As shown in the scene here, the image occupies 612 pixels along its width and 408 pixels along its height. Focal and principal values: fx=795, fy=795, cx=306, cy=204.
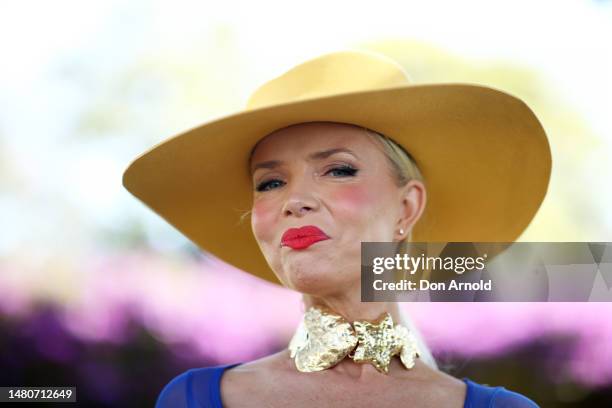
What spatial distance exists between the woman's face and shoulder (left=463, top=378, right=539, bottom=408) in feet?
1.58

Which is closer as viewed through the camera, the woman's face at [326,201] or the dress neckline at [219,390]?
the woman's face at [326,201]

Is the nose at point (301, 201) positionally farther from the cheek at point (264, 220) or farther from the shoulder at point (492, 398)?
the shoulder at point (492, 398)

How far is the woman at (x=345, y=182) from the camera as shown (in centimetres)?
212

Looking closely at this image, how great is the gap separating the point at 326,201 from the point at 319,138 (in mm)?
207

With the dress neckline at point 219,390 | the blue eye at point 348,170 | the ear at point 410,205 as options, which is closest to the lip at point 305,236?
the blue eye at point 348,170

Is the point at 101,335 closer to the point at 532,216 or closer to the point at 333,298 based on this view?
the point at 333,298

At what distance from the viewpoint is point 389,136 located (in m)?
2.33

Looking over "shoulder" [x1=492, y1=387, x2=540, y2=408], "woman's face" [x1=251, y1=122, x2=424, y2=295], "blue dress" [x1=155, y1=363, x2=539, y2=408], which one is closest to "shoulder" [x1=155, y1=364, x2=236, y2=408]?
"blue dress" [x1=155, y1=363, x2=539, y2=408]

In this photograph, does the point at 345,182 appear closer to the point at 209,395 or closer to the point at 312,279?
the point at 312,279

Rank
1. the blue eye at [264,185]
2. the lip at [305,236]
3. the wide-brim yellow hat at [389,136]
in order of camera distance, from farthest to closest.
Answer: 1. the blue eye at [264,185]
2. the wide-brim yellow hat at [389,136]
3. the lip at [305,236]

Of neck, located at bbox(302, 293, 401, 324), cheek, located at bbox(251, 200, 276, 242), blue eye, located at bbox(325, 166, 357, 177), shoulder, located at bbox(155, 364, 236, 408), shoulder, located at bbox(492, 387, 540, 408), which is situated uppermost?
blue eye, located at bbox(325, 166, 357, 177)

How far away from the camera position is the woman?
2117 millimetres

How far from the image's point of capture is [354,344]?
217 centimetres

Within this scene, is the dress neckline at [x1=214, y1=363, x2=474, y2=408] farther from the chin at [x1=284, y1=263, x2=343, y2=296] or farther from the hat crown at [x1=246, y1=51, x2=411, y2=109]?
the hat crown at [x1=246, y1=51, x2=411, y2=109]
